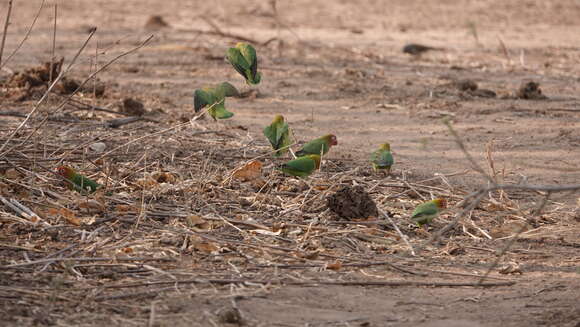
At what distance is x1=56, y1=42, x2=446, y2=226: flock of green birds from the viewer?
119 inches

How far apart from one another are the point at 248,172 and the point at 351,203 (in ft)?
1.60

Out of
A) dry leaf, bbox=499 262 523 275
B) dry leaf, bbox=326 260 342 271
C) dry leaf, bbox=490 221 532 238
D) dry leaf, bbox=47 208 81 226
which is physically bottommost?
dry leaf, bbox=490 221 532 238

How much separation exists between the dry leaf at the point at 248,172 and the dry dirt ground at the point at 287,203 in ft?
0.16

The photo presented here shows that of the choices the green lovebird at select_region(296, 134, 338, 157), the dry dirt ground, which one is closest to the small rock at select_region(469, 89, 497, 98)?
the dry dirt ground

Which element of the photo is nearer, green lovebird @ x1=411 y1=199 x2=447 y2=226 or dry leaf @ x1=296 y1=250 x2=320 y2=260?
dry leaf @ x1=296 y1=250 x2=320 y2=260

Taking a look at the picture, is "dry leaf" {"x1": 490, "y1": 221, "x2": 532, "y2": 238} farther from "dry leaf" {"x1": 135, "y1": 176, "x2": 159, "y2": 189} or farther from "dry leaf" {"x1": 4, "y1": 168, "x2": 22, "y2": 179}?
"dry leaf" {"x1": 4, "y1": 168, "x2": 22, "y2": 179}

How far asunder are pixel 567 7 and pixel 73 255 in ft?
25.3

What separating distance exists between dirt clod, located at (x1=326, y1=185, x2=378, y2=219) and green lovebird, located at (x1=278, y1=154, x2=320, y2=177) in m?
0.14

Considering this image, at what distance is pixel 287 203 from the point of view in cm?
323

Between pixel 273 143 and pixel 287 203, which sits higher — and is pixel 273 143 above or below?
above

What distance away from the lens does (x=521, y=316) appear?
2416 millimetres

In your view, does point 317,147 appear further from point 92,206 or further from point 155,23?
point 155,23

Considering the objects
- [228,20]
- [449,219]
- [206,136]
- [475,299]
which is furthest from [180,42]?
[475,299]

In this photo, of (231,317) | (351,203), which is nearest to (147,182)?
(351,203)
